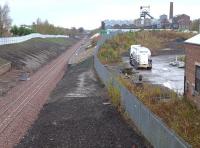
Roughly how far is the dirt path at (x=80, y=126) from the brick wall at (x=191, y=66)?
4386mm

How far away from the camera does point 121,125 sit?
2327 centimetres

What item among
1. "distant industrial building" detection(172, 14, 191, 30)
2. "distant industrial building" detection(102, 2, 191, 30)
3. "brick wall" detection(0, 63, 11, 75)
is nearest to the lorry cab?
"brick wall" detection(0, 63, 11, 75)

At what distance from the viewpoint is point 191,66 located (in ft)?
83.1

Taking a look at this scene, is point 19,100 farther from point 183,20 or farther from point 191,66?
point 183,20

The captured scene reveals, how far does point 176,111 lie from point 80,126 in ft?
18.6

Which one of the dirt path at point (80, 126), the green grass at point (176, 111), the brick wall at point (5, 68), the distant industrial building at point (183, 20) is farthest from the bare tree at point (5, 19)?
the green grass at point (176, 111)

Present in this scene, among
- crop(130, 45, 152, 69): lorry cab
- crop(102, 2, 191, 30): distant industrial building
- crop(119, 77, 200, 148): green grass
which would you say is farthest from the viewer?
crop(102, 2, 191, 30): distant industrial building

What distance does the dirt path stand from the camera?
20516 mm

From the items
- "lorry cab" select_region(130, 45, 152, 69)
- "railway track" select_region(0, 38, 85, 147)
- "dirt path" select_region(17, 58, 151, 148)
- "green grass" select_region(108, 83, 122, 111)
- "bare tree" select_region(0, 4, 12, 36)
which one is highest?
"bare tree" select_region(0, 4, 12, 36)

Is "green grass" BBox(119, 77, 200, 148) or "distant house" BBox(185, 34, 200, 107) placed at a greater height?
"distant house" BBox(185, 34, 200, 107)

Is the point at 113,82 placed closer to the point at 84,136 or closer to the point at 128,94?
the point at 128,94

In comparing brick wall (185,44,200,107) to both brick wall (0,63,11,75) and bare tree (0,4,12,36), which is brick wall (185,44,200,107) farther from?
bare tree (0,4,12,36)

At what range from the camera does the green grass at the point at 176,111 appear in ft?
57.7

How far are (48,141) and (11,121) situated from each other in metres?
6.48
